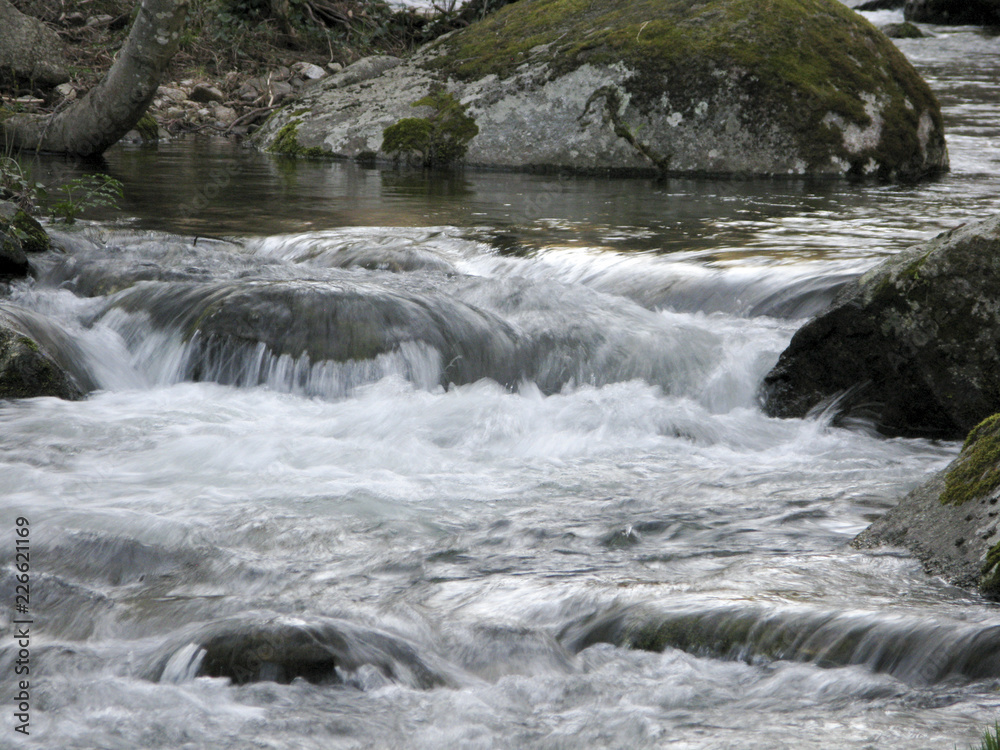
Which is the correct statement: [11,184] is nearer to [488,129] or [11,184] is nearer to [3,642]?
[488,129]

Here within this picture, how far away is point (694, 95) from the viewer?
380 inches

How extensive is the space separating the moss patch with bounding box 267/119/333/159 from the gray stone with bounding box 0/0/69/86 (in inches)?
151

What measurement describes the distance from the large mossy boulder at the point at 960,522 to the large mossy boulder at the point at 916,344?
1408 millimetres

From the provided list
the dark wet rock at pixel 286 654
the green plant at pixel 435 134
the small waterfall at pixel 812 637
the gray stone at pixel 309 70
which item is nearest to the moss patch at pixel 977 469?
the small waterfall at pixel 812 637

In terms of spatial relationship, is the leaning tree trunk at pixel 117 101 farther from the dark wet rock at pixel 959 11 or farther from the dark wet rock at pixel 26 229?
the dark wet rock at pixel 959 11

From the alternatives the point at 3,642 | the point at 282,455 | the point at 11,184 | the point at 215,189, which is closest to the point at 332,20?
the point at 215,189

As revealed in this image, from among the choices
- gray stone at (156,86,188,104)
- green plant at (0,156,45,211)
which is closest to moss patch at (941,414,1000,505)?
green plant at (0,156,45,211)

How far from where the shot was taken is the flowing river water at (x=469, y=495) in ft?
7.34

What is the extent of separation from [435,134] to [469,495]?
7813 millimetres

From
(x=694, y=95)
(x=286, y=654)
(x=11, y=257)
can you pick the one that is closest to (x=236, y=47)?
(x=694, y=95)

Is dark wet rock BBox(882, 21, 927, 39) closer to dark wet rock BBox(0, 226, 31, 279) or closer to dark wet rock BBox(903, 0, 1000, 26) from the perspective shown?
dark wet rock BBox(903, 0, 1000, 26)

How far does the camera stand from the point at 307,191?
9172 millimetres

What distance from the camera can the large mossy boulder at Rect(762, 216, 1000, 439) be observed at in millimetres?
4238

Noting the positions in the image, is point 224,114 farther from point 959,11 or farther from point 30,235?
point 959,11
